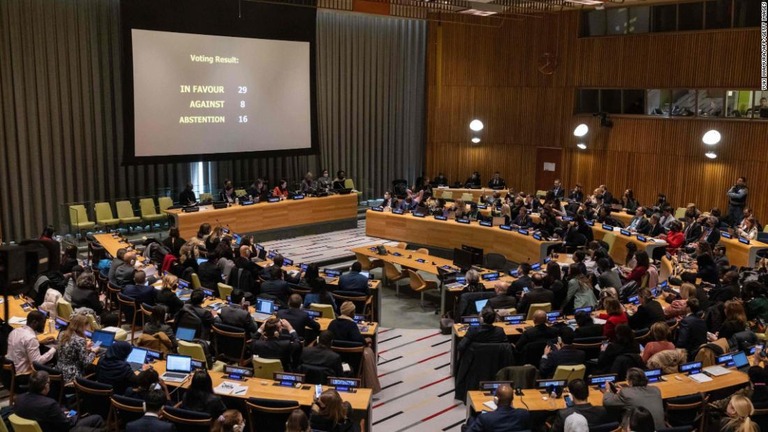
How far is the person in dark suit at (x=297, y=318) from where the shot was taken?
9.02 m

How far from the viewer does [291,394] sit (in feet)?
23.7

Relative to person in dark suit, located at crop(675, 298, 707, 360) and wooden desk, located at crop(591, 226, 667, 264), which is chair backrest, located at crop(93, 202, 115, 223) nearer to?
wooden desk, located at crop(591, 226, 667, 264)

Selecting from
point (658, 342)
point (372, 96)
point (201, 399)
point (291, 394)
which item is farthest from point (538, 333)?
point (372, 96)

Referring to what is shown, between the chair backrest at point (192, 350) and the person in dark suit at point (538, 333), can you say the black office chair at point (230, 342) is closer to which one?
the chair backrest at point (192, 350)

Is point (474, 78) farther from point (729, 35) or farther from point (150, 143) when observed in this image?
point (150, 143)

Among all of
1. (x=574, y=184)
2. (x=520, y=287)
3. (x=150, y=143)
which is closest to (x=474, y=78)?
(x=574, y=184)

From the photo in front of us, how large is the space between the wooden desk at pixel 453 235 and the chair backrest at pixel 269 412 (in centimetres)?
884

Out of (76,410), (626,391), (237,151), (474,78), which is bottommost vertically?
(76,410)

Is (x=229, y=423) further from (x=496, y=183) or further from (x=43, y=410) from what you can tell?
(x=496, y=183)

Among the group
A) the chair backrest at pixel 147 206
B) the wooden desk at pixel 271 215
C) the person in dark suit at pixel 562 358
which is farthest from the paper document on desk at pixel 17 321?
the chair backrest at pixel 147 206

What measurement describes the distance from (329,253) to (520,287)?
7154 mm

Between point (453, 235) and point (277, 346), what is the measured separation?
30.1 ft

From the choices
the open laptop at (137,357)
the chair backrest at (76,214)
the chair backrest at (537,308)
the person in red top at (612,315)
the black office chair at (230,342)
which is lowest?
the black office chair at (230,342)

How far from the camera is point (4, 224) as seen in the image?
1670 centimetres
